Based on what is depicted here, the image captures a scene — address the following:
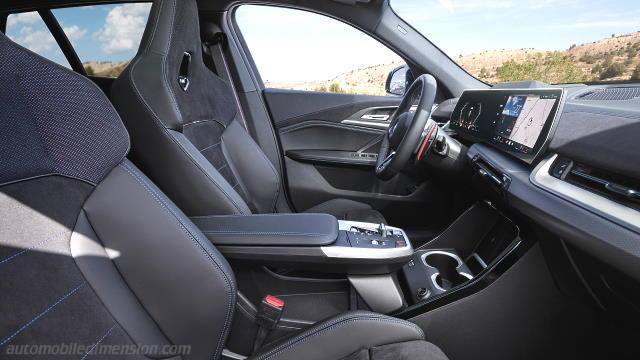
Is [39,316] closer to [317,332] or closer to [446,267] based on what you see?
[317,332]

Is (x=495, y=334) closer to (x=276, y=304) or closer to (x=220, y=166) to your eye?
(x=276, y=304)

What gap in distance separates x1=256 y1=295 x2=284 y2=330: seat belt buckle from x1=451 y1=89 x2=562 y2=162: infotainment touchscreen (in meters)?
0.92

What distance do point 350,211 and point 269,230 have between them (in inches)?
38.9

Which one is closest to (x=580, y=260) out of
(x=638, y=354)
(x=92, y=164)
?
(x=638, y=354)

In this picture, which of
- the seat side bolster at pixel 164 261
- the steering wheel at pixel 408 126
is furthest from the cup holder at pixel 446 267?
the seat side bolster at pixel 164 261

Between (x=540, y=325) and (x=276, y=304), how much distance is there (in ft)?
2.77

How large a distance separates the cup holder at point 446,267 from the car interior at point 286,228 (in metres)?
0.01

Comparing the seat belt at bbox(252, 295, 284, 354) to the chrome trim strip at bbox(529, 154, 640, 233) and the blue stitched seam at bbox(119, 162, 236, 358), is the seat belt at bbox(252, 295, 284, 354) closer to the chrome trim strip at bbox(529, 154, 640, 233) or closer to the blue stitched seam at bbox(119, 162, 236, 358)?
the blue stitched seam at bbox(119, 162, 236, 358)

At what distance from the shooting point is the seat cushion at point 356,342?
1.02 metres

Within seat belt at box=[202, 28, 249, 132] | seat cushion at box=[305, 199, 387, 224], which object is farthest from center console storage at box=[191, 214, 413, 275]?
seat belt at box=[202, 28, 249, 132]

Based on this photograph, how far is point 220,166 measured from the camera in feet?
5.61

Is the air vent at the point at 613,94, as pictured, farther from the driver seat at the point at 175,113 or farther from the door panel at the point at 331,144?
the driver seat at the point at 175,113

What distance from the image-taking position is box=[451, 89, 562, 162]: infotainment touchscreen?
4.22 ft

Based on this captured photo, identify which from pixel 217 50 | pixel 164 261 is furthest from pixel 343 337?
pixel 217 50
